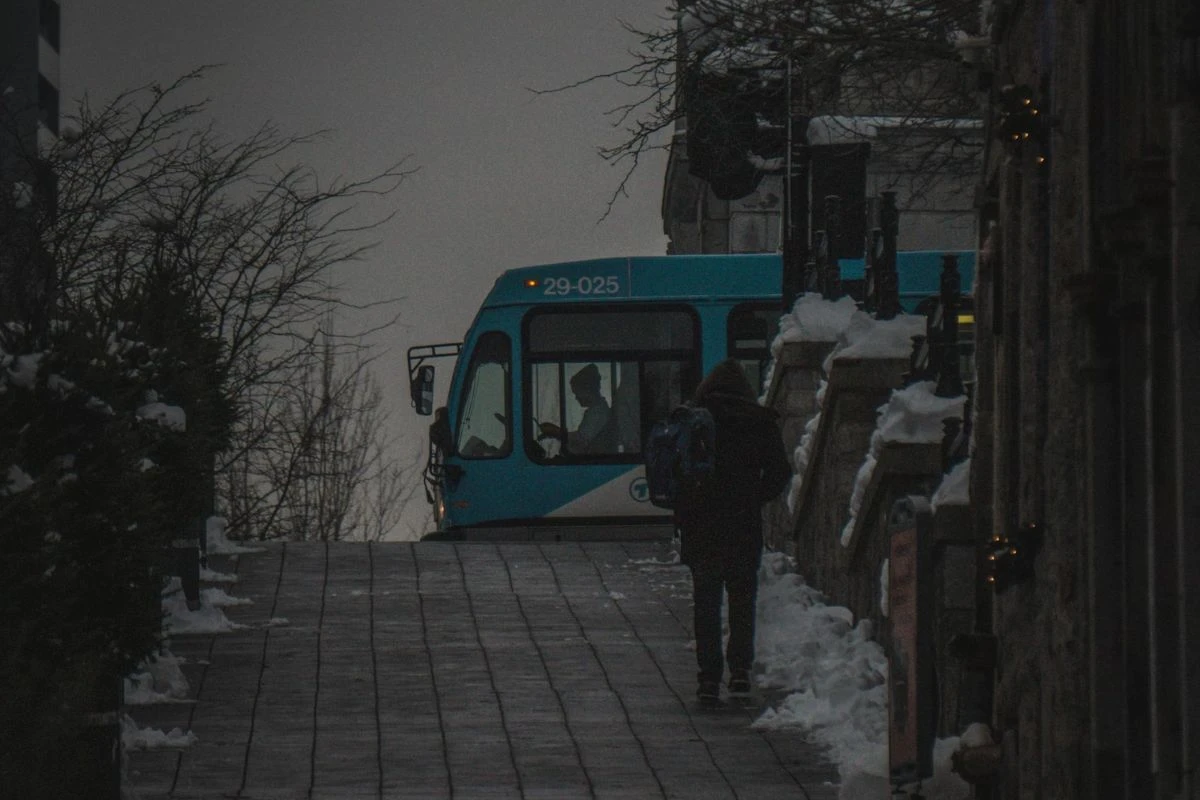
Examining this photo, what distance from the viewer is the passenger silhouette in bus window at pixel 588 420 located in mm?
26609

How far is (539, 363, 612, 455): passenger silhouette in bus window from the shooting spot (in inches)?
1048

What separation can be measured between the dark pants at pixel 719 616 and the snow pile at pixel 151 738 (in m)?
2.77

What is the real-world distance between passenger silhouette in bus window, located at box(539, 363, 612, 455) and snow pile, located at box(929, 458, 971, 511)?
17004mm

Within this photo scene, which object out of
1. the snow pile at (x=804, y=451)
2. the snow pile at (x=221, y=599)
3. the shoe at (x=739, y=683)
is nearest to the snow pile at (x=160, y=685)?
the shoe at (x=739, y=683)

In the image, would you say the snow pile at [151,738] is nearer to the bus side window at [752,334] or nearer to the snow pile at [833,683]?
the snow pile at [833,683]

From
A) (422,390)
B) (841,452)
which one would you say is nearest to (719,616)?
(841,452)

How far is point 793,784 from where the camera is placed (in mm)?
10672

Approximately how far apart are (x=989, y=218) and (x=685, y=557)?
4428 millimetres

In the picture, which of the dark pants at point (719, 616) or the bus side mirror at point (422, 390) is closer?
the dark pants at point (719, 616)

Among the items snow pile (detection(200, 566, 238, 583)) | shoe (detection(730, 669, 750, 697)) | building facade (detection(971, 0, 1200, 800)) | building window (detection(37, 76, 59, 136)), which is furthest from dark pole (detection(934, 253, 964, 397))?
building window (detection(37, 76, 59, 136))

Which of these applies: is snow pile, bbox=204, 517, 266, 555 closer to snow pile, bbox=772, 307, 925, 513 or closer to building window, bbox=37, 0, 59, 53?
snow pile, bbox=772, 307, 925, 513

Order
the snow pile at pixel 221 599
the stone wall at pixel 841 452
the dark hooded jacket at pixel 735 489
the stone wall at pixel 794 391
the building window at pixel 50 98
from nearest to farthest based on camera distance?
the dark hooded jacket at pixel 735 489 → the stone wall at pixel 841 452 → the snow pile at pixel 221 599 → the stone wall at pixel 794 391 → the building window at pixel 50 98

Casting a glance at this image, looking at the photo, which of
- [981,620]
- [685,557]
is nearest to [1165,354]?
[981,620]

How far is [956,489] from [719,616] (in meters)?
4.32
